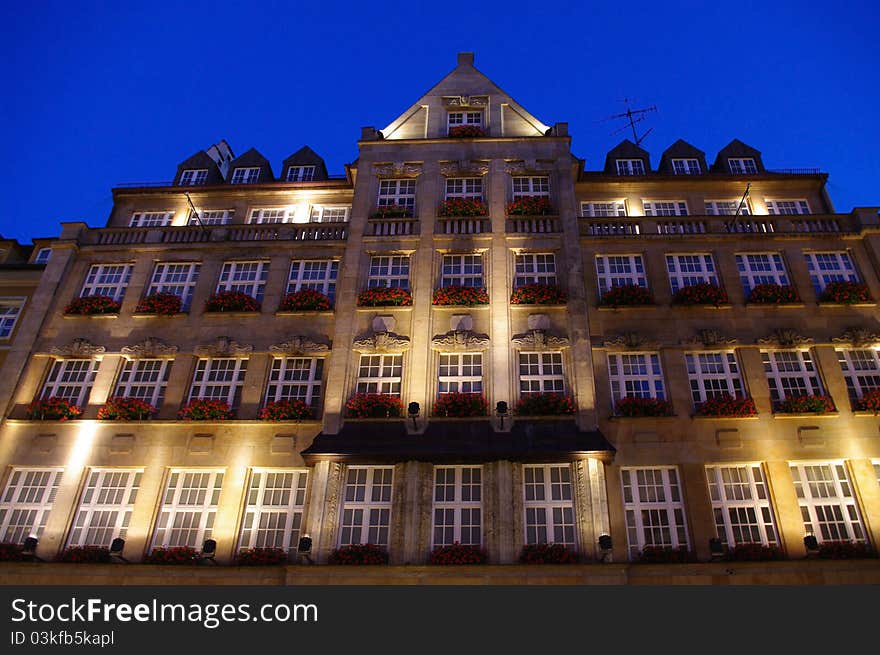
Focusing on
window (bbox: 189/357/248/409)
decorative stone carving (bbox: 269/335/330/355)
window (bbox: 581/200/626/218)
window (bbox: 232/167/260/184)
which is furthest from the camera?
window (bbox: 232/167/260/184)

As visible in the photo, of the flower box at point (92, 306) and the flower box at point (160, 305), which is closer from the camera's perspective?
the flower box at point (160, 305)

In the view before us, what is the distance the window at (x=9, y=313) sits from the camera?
2319 centimetres

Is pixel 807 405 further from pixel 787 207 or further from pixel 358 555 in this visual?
pixel 358 555

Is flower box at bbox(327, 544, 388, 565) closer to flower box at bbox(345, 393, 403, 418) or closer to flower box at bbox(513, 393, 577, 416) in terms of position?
flower box at bbox(345, 393, 403, 418)

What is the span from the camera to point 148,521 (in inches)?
716

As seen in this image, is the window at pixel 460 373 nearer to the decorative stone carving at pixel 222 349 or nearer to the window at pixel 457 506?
the window at pixel 457 506

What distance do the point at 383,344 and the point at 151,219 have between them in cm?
1377

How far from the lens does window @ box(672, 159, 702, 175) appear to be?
27.4m

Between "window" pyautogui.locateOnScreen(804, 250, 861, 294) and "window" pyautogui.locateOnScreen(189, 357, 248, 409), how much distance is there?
67.2 feet

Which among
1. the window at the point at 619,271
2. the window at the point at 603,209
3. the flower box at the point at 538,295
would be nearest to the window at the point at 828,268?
the window at the point at 619,271

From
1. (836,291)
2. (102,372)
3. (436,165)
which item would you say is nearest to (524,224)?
(436,165)

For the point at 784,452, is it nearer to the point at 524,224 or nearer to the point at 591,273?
the point at 591,273

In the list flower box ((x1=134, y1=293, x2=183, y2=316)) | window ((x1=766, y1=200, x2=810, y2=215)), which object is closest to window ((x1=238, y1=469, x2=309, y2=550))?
flower box ((x1=134, y1=293, x2=183, y2=316))

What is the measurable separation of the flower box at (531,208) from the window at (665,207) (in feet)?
16.8
